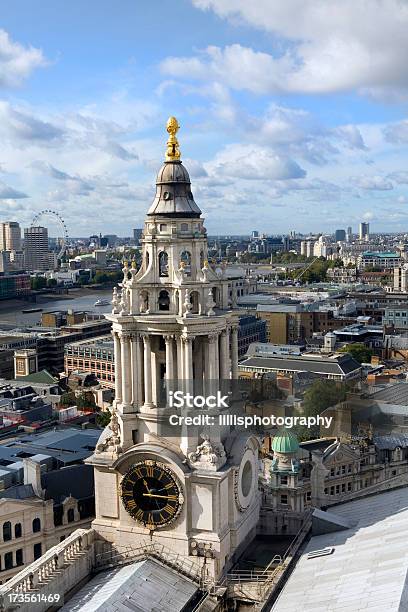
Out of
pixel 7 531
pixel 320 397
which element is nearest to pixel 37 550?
pixel 7 531

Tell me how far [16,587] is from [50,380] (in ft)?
255

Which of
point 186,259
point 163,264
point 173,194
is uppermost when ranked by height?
point 173,194

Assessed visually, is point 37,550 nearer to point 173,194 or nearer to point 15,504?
point 15,504

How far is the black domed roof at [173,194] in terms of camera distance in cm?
2852

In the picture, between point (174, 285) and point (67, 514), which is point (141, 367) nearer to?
point (174, 285)

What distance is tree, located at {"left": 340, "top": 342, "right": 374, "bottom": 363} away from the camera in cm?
11750

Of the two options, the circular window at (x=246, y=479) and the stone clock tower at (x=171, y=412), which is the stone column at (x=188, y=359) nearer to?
the stone clock tower at (x=171, y=412)

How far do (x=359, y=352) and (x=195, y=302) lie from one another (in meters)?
93.3

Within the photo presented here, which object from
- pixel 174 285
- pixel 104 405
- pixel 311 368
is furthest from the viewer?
pixel 311 368

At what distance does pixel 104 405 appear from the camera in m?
89.0

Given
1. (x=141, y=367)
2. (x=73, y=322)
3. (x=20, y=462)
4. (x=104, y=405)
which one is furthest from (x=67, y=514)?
(x=73, y=322)

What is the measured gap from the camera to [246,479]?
29672 mm

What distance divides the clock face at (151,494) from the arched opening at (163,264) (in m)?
7.56

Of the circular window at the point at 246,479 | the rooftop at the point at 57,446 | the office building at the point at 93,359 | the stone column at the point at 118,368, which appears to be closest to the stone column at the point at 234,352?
the circular window at the point at 246,479
